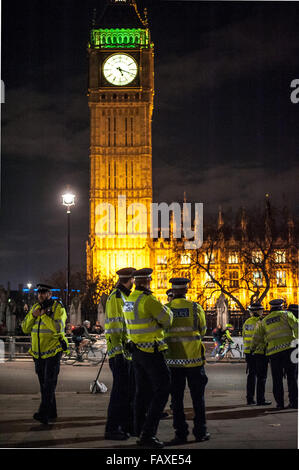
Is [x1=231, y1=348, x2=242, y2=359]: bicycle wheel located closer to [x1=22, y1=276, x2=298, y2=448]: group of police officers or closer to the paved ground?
the paved ground

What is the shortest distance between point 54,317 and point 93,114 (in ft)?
263

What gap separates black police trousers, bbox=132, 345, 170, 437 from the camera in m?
7.35

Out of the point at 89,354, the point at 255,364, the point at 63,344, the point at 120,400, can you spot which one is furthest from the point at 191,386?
the point at 89,354

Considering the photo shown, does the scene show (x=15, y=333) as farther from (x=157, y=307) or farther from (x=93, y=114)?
(x=93, y=114)

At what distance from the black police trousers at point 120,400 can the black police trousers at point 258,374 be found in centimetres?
307

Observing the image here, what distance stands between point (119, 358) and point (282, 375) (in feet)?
10.7

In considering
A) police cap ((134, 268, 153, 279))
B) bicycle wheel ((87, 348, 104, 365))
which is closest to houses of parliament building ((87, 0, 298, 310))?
bicycle wheel ((87, 348, 104, 365))

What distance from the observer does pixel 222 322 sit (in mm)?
29078

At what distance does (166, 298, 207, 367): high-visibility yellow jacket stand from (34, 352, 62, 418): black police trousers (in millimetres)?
1710

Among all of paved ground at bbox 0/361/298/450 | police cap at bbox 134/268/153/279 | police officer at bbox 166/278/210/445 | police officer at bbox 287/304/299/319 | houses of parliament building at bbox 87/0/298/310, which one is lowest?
paved ground at bbox 0/361/298/450

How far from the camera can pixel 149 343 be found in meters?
7.55

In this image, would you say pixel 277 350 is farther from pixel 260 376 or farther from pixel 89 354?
pixel 89 354

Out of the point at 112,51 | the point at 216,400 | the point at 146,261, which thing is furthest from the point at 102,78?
the point at 216,400

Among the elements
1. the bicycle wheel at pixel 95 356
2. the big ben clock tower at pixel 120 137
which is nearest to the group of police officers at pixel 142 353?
the bicycle wheel at pixel 95 356
